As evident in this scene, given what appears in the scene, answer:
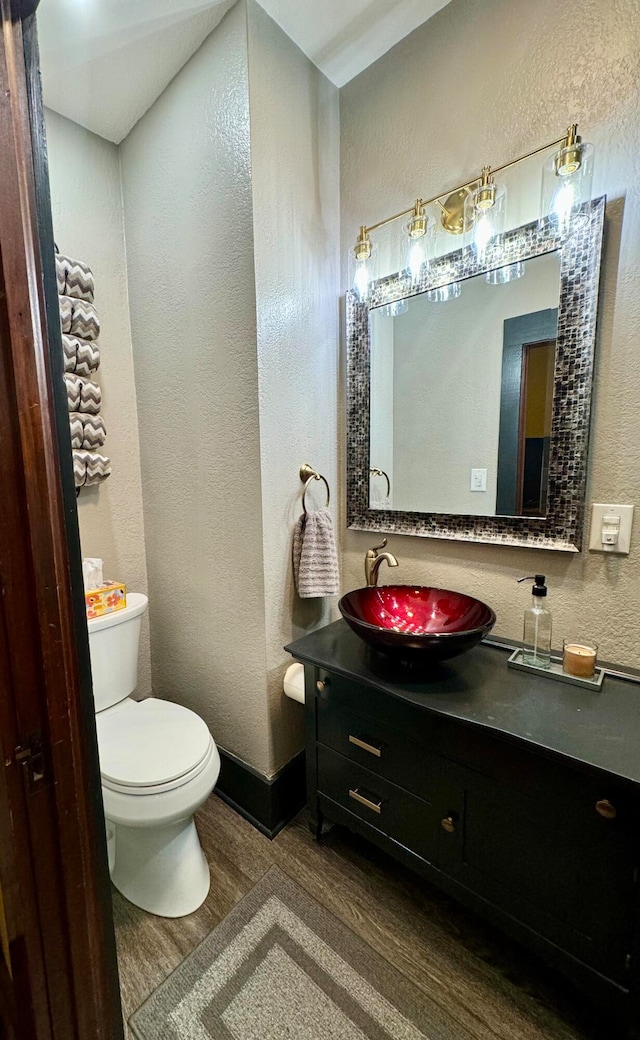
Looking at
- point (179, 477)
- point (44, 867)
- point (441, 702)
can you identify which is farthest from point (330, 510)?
point (44, 867)

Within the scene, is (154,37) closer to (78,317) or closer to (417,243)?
(78,317)

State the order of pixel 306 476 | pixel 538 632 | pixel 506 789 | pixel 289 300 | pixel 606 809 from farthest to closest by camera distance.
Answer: pixel 306 476
pixel 289 300
pixel 538 632
pixel 506 789
pixel 606 809

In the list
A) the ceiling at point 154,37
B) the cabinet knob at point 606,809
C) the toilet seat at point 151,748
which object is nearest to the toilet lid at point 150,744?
the toilet seat at point 151,748

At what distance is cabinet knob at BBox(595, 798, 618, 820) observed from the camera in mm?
810

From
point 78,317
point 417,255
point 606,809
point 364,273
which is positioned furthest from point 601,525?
point 78,317

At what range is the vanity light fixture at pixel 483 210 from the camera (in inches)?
41.8

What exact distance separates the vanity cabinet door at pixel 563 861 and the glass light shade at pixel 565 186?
1.39m

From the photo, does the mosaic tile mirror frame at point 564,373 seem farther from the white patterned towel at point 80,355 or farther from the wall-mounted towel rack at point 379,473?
the white patterned towel at point 80,355

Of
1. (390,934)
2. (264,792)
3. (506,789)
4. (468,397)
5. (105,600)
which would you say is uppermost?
(468,397)

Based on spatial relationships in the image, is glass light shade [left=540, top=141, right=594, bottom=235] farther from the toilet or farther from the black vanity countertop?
the toilet

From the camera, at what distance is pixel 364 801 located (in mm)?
1229

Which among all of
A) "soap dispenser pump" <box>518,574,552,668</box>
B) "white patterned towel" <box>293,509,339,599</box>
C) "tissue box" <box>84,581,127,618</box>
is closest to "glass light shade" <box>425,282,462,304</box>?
"white patterned towel" <box>293,509,339,599</box>

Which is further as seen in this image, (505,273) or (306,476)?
(306,476)

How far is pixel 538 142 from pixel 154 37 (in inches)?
49.0
